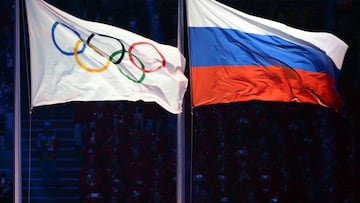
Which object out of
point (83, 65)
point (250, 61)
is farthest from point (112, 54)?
point (250, 61)

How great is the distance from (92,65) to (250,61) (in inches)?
90.0

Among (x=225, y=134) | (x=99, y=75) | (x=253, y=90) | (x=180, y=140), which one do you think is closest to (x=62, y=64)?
(x=99, y=75)

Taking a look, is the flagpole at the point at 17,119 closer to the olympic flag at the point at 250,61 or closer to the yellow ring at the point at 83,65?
the yellow ring at the point at 83,65

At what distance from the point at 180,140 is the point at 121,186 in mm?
8744

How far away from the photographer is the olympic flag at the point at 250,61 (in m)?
12.6

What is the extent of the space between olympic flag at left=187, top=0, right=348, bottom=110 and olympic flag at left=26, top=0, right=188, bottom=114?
43cm

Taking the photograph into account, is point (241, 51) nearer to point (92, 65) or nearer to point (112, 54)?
point (112, 54)

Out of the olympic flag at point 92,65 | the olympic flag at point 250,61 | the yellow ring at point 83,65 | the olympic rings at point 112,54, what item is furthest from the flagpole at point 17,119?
the olympic flag at point 250,61

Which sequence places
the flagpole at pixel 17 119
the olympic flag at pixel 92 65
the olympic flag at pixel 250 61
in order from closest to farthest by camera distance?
the flagpole at pixel 17 119
the olympic flag at pixel 92 65
the olympic flag at pixel 250 61

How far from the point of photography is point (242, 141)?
71.5ft

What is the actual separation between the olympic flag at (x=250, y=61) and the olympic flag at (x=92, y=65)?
17.1 inches

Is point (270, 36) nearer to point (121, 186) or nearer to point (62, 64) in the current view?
point (62, 64)

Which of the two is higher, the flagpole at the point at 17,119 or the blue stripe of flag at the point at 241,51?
the blue stripe of flag at the point at 241,51

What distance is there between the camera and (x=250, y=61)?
12.7m
